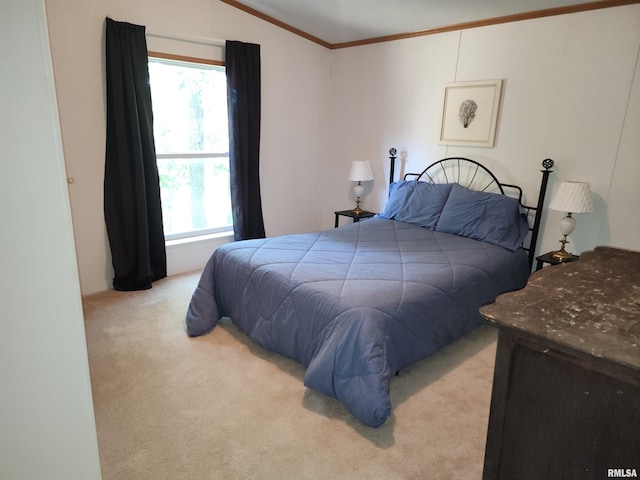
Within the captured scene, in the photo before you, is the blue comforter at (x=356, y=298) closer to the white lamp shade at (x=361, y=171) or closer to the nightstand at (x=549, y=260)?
the nightstand at (x=549, y=260)

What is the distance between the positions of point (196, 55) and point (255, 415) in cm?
309

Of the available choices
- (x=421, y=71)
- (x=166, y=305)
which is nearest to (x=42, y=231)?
(x=166, y=305)

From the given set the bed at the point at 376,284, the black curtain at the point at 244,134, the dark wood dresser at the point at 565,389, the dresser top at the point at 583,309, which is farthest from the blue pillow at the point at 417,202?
the dark wood dresser at the point at 565,389

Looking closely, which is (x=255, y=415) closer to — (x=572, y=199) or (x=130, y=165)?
(x=130, y=165)

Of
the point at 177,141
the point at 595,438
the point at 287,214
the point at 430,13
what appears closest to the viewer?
the point at 595,438

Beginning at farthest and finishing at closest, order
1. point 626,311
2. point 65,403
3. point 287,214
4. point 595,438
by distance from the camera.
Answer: point 287,214
point 626,311
point 595,438
point 65,403

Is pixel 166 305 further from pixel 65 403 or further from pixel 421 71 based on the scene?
pixel 421 71

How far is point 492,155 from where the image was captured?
11.7 ft

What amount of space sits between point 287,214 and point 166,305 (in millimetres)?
1890

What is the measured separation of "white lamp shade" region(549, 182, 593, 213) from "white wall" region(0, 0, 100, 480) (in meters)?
3.01

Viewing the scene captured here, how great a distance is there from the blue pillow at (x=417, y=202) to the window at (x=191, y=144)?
1.73 meters

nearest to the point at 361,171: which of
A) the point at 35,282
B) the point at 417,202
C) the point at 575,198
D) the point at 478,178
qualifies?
the point at 417,202

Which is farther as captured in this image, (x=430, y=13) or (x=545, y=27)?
(x=430, y=13)

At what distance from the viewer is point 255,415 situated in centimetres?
199
